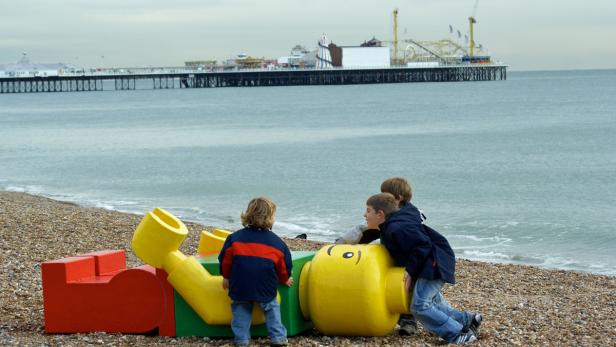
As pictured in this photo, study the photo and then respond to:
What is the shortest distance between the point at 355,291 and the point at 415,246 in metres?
0.50

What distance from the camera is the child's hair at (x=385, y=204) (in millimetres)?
6805

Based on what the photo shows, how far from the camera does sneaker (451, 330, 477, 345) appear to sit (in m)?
6.79

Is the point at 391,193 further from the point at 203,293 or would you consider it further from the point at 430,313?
the point at 203,293

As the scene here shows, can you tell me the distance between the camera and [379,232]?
7.23 metres

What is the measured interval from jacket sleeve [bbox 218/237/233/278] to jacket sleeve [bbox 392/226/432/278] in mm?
1075

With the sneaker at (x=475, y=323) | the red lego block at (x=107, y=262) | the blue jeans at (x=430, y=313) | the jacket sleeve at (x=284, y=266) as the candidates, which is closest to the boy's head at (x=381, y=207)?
the blue jeans at (x=430, y=313)

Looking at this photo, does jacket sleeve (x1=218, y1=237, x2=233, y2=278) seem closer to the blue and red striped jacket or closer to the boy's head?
the blue and red striped jacket

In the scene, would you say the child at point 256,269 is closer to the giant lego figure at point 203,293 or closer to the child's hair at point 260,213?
the child's hair at point 260,213

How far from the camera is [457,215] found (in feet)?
71.7

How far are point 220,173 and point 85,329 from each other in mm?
25588

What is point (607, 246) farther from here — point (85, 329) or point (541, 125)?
point (541, 125)

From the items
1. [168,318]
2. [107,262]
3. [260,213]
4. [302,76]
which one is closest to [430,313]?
[260,213]

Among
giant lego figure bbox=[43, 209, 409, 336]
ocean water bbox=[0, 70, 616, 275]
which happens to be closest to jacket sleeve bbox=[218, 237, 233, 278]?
giant lego figure bbox=[43, 209, 409, 336]

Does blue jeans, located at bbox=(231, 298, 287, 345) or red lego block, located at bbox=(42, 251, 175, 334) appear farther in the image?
red lego block, located at bbox=(42, 251, 175, 334)
